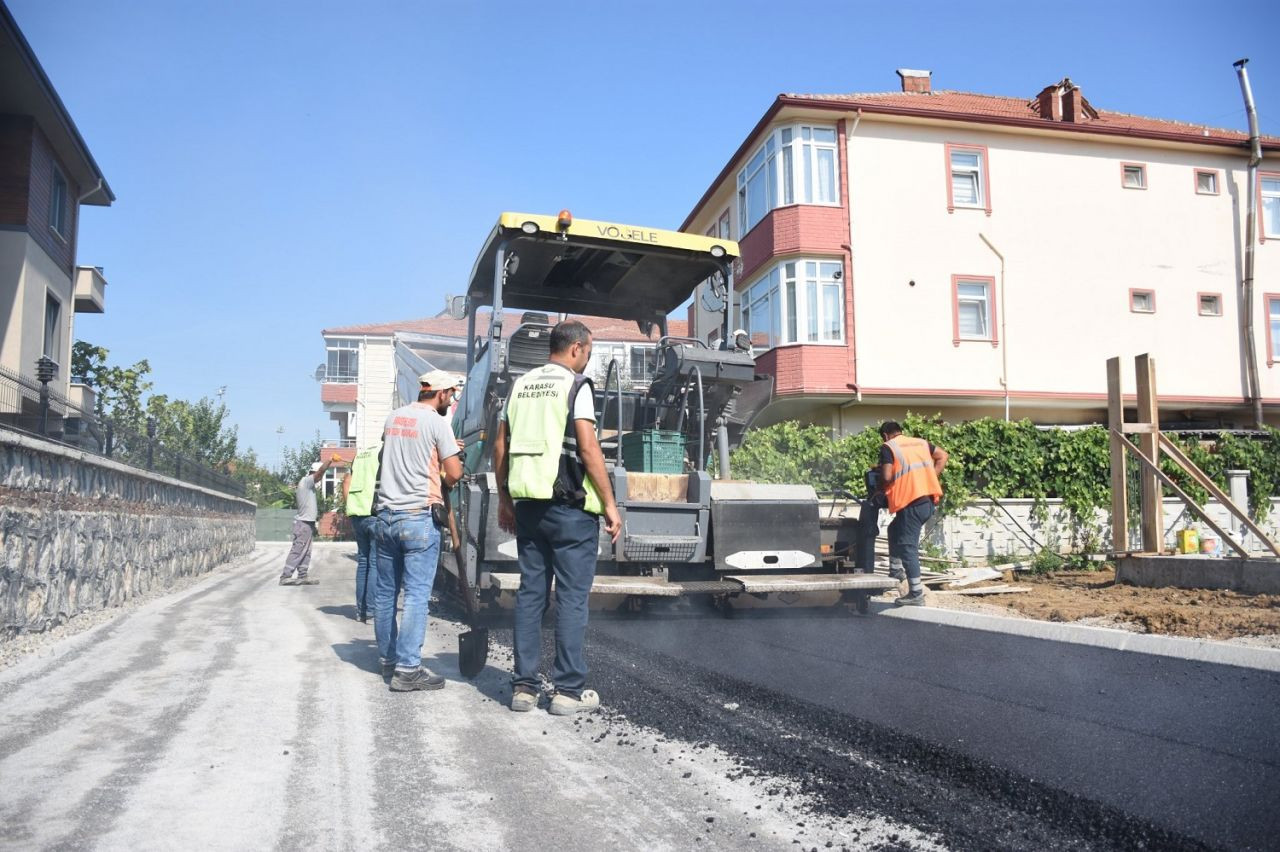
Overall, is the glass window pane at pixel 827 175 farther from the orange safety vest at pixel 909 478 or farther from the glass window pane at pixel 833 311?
the orange safety vest at pixel 909 478

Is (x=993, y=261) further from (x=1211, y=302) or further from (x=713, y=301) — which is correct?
(x=713, y=301)

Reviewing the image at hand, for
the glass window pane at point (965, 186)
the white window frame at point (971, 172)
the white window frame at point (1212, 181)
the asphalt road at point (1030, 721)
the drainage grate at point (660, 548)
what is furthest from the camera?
the white window frame at point (1212, 181)

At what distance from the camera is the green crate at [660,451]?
7.47 m

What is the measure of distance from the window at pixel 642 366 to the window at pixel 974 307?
1474 cm

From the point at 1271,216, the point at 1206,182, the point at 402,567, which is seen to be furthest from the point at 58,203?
the point at 1271,216

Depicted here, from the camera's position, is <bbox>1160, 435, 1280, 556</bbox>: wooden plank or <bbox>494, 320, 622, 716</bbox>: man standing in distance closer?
<bbox>494, 320, 622, 716</bbox>: man standing in distance

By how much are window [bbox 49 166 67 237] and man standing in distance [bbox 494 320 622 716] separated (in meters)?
19.1

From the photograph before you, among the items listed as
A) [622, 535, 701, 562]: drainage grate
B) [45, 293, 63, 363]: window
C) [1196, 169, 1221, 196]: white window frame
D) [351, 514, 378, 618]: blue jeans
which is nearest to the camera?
[622, 535, 701, 562]: drainage grate

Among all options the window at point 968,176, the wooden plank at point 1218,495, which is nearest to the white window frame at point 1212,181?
the window at point 968,176

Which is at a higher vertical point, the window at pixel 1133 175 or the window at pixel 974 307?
the window at pixel 1133 175

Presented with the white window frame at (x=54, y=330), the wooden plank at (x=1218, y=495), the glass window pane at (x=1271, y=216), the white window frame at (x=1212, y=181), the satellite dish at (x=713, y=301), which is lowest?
the wooden plank at (x=1218, y=495)

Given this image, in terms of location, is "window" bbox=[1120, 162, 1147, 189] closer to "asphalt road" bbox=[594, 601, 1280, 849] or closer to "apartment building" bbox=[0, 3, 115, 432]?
"asphalt road" bbox=[594, 601, 1280, 849]

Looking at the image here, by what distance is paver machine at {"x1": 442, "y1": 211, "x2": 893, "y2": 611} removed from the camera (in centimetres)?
685

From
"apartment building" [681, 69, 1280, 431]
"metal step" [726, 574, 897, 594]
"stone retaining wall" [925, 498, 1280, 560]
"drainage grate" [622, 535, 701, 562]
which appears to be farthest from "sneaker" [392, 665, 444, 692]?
"apartment building" [681, 69, 1280, 431]
